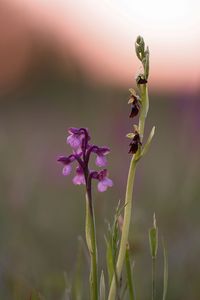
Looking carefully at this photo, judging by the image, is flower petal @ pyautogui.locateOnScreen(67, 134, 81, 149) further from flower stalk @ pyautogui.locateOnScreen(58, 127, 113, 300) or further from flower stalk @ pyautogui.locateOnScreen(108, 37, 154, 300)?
flower stalk @ pyautogui.locateOnScreen(108, 37, 154, 300)

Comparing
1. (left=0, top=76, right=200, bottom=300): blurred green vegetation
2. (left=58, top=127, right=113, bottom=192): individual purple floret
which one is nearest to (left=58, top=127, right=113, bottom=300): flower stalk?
(left=58, top=127, right=113, bottom=192): individual purple floret

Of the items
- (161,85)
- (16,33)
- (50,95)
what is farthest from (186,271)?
(16,33)

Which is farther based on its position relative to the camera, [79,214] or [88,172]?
[79,214]

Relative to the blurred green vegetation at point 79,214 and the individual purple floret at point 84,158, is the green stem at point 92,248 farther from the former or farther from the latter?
the blurred green vegetation at point 79,214

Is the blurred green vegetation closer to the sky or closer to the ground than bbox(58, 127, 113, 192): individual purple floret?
closer to the ground

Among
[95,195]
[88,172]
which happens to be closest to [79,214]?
[95,195]

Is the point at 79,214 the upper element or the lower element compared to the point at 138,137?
lower

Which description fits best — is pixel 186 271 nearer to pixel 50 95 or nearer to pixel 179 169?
pixel 179 169

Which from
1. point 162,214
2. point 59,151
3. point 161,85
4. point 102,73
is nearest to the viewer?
point 162,214

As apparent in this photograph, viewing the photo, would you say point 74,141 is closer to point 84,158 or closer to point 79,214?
point 84,158
